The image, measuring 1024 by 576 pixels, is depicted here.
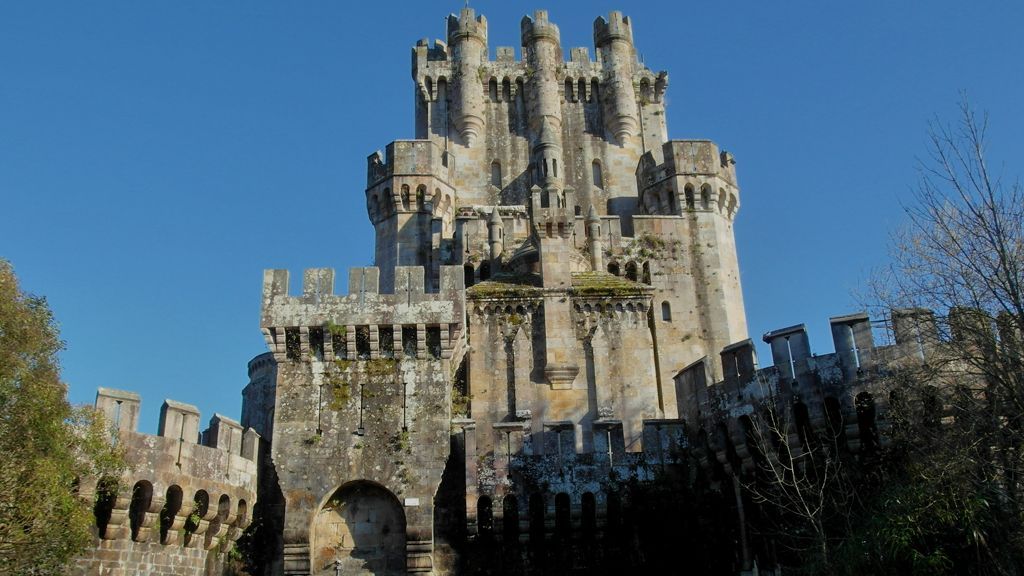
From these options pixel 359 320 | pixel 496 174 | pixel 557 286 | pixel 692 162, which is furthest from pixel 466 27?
pixel 359 320

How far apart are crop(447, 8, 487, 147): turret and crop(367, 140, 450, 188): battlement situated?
3.80 m

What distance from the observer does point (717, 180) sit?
43.3 m

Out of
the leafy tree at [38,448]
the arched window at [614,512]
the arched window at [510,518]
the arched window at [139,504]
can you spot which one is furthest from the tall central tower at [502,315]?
the leafy tree at [38,448]

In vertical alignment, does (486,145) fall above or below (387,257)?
above

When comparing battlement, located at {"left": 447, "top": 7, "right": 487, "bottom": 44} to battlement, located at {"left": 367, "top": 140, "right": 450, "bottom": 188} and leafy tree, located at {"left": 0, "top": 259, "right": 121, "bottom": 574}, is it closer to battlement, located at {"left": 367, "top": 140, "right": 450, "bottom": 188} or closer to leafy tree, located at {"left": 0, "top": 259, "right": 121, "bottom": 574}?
battlement, located at {"left": 367, "top": 140, "right": 450, "bottom": 188}

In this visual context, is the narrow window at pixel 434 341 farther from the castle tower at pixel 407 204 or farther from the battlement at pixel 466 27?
the battlement at pixel 466 27

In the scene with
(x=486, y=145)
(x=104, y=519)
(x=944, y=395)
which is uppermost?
(x=486, y=145)

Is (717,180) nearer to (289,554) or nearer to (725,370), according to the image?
(725,370)

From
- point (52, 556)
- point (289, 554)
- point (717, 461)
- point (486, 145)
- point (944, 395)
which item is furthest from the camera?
point (486, 145)

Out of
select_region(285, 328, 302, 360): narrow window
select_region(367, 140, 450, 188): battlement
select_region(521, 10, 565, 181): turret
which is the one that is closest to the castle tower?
select_region(367, 140, 450, 188): battlement

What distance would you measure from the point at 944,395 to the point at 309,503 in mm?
13995

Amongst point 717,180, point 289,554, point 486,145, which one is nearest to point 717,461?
point 289,554

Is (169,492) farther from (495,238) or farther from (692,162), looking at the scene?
(692,162)

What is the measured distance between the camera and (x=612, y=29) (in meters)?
52.4
